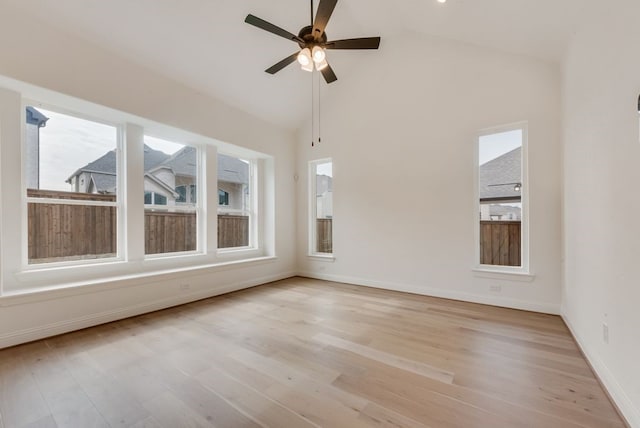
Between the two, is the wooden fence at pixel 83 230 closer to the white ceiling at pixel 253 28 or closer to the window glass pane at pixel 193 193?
the window glass pane at pixel 193 193

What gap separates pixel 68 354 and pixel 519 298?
15.8ft

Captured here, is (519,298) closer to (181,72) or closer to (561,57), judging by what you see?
(561,57)

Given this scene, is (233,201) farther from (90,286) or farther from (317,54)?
(317,54)

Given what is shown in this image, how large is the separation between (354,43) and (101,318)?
13.0ft

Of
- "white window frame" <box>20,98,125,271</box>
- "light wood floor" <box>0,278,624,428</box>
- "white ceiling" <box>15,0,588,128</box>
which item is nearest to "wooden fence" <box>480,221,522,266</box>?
"light wood floor" <box>0,278,624,428</box>

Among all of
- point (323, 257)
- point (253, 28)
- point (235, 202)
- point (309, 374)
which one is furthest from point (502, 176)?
point (235, 202)

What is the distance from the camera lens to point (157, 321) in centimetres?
309

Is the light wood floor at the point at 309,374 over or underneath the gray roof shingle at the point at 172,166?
underneath

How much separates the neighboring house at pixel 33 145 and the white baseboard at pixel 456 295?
4249 mm

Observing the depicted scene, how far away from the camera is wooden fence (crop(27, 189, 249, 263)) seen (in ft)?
9.57

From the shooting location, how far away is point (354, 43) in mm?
2607

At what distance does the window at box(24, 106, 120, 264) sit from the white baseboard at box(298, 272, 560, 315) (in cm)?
359

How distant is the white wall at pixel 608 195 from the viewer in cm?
153

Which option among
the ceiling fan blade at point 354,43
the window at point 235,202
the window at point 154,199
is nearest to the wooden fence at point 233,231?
the window at point 235,202
